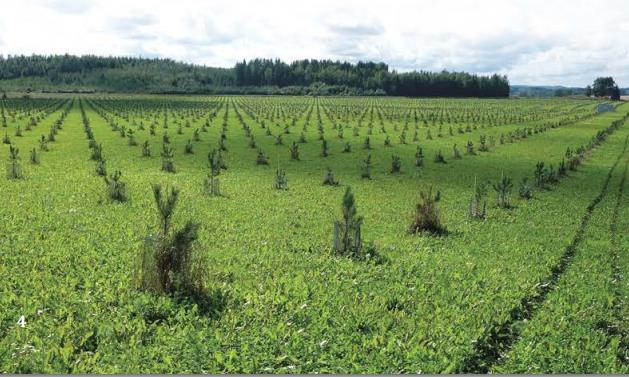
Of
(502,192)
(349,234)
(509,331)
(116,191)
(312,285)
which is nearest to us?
(509,331)

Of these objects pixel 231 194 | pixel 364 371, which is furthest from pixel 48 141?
pixel 364 371

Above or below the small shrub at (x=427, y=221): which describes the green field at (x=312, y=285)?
below

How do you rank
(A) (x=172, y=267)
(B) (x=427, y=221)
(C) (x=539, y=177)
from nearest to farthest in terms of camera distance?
1. (A) (x=172, y=267)
2. (B) (x=427, y=221)
3. (C) (x=539, y=177)

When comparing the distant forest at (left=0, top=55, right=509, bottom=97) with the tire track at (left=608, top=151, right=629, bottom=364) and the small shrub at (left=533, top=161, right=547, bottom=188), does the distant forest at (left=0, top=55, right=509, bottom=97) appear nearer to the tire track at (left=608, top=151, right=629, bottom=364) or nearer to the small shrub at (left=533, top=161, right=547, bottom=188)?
the small shrub at (left=533, top=161, right=547, bottom=188)

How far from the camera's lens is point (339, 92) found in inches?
6954

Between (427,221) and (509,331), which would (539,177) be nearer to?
(427,221)

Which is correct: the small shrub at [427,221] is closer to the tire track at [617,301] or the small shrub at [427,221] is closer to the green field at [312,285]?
the green field at [312,285]

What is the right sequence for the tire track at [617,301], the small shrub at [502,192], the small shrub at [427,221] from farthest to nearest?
the small shrub at [502,192] → the small shrub at [427,221] → the tire track at [617,301]

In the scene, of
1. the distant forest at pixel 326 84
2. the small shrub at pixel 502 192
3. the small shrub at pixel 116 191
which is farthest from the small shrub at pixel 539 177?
the distant forest at pixel 326 84

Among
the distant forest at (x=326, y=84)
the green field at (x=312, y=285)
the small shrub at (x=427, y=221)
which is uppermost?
the distant forest at (x=326, y=84)

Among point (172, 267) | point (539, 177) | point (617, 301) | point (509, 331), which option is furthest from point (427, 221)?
point (539, 177)

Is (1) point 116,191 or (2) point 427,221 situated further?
(1) point 116,191

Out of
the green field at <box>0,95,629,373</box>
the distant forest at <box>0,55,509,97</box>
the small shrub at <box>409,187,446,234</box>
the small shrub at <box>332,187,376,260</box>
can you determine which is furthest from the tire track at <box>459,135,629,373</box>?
the distant forest at <box>0,55,509,97</box>

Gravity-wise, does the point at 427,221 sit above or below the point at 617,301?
above
